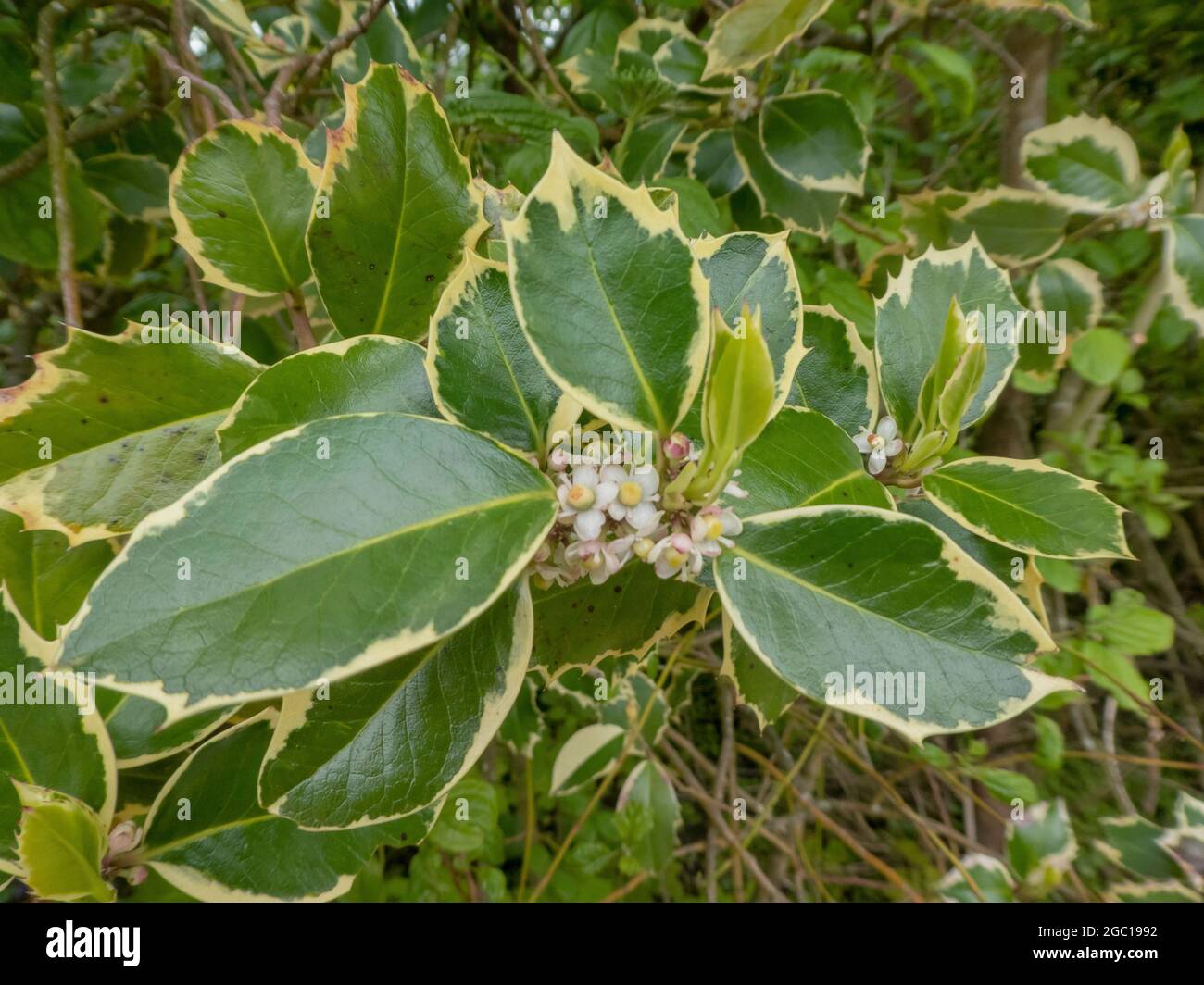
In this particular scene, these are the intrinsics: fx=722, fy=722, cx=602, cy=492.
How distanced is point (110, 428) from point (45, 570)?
162 mm

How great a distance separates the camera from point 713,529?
43cm

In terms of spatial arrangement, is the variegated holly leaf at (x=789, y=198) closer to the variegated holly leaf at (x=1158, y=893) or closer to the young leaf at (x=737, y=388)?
the young leaf at (x=737, y=388)

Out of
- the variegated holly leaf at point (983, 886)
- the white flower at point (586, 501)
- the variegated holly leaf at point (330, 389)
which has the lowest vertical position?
the variegated holly leaf at point (983, 886)

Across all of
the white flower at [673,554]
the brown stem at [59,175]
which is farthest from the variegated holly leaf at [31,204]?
the white flower at [673,554]

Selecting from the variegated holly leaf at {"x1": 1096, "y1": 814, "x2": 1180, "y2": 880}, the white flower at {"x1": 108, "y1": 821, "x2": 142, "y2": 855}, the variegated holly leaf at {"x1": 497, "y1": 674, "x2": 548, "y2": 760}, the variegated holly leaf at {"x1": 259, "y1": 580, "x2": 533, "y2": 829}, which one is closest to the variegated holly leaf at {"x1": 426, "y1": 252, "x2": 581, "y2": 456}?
the variegated holly leaf at {"x1": 259, "y1": 580, "x2": 533, "y2": 829}

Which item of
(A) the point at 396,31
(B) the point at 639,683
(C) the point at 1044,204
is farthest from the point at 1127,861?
(A) the point at 396,31

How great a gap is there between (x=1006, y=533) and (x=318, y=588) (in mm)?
517

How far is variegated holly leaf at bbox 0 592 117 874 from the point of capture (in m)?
0.54

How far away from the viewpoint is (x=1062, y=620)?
149cm

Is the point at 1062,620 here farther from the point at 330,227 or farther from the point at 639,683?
the point at 330,227

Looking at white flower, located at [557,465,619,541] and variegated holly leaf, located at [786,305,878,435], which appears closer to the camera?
white flower, located at [557,465,619,541]

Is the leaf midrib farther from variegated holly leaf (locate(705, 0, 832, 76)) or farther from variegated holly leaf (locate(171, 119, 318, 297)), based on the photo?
variegated holly leaf (locate(705, 0, 832, 76))

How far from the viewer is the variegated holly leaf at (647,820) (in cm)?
119

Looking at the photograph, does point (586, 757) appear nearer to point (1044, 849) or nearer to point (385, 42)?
point (1044, 849)
